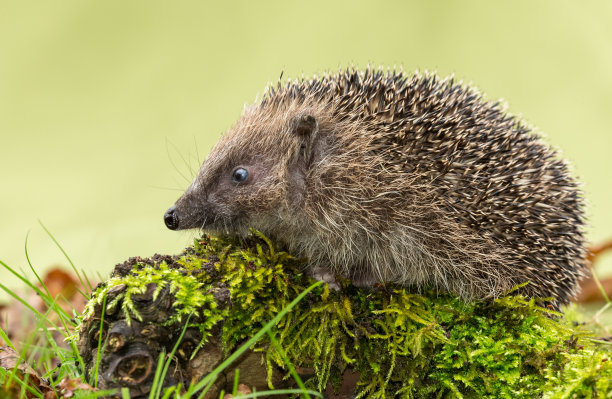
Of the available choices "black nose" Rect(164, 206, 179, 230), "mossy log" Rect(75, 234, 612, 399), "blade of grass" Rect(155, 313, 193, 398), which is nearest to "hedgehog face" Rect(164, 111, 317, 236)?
"black nose" Rect(164, 206, 179, 230)

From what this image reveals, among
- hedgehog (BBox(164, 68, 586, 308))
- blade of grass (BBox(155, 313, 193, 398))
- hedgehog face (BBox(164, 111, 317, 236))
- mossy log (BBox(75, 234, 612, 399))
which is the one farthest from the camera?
hedgehog face (BBox(164, 111, 317, 236))

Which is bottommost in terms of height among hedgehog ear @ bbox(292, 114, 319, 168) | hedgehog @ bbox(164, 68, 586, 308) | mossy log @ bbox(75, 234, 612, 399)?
mossy log @ bbox(75, 234, 612, 399)

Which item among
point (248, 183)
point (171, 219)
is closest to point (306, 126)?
point (248, 183)

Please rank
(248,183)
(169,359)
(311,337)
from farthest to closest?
1. (248,183)
2. (311,337)
3. (169,359)

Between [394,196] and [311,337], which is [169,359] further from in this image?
[394,196]

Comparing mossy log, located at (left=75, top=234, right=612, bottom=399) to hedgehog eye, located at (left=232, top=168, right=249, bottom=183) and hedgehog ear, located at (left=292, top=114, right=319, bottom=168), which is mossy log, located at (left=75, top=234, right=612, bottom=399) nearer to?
hedgehog eye, located at (left=232, top=168, right=249, bottom=183)

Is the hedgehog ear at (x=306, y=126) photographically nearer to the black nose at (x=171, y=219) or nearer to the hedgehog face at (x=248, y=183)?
the hedgehog face at (x=248, y=183)

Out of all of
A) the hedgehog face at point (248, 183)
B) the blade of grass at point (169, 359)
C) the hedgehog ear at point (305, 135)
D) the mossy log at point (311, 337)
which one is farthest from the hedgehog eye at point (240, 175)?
the blade of grass at point (169, 359)
